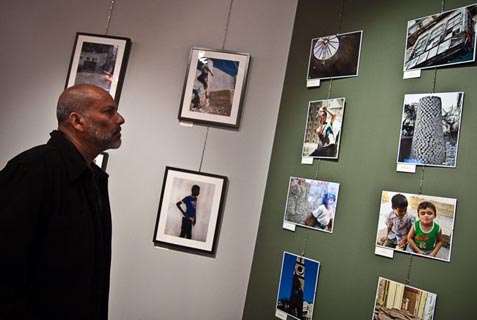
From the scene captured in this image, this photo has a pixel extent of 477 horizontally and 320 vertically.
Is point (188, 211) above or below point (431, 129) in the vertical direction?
below

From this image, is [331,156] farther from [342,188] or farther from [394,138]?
[394,138]

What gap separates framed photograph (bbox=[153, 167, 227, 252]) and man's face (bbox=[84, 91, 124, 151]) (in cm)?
84

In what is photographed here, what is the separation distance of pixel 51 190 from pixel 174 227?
125 cm

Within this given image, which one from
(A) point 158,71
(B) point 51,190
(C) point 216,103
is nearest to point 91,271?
(B) point 51,190

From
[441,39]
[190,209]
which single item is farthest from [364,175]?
[190,209]

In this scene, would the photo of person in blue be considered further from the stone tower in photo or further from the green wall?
the stone tower in photo

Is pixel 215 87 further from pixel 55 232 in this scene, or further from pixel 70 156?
pixel 55 232

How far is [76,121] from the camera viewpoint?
1.72 metres

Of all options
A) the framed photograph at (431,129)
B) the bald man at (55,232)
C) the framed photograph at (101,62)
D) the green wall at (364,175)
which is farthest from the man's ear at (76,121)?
the framed photograph at (431,129)

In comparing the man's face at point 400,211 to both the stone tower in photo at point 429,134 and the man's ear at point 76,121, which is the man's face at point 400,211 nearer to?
the stone tower in photo at point 429,134

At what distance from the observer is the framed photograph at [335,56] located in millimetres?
2180

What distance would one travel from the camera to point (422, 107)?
1.82 meters

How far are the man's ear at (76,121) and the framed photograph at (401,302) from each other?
1.57m

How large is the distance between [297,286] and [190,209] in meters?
0.91
